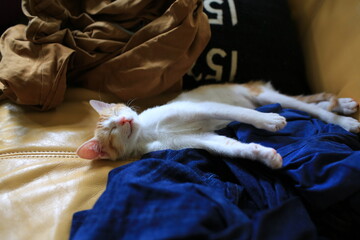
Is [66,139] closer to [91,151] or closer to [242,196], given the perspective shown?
[91,151]

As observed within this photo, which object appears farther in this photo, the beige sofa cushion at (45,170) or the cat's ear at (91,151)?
the cat's ear at (91,151)

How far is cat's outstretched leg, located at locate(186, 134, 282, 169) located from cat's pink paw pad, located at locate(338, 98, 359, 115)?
484 millimetres

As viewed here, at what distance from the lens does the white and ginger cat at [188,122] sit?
1.01m

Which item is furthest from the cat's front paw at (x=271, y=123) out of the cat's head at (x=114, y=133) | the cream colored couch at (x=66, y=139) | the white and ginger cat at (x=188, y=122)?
the cat's head at (x=114, y=133)

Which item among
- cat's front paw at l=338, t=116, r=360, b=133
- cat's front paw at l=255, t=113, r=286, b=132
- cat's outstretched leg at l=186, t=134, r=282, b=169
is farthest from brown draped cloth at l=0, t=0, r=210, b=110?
cat's front paw at l=338, t=116, r=360, b=133

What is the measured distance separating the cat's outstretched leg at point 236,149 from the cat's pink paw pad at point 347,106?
19.1 inches

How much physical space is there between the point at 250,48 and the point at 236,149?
68cm

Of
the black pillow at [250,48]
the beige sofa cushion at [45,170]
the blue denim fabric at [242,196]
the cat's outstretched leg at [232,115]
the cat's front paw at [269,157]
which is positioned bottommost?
the beige sofa cushion at [45,170]

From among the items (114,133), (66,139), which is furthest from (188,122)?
(66,139)

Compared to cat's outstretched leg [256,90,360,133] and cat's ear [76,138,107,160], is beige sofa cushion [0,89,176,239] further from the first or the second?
cat's outstretched leg [256,90,360,133]

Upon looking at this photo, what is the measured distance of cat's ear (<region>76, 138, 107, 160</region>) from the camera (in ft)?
3.26

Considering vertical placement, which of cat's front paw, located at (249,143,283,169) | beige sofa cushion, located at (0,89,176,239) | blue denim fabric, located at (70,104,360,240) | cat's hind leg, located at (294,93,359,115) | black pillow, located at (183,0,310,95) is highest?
black pillow, located at (183,0,310,95)

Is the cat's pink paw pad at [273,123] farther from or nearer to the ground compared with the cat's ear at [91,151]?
farther from the ground

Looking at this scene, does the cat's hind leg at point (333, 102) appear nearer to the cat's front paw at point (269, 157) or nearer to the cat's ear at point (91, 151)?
the cat's front paw at point (269, 157)
